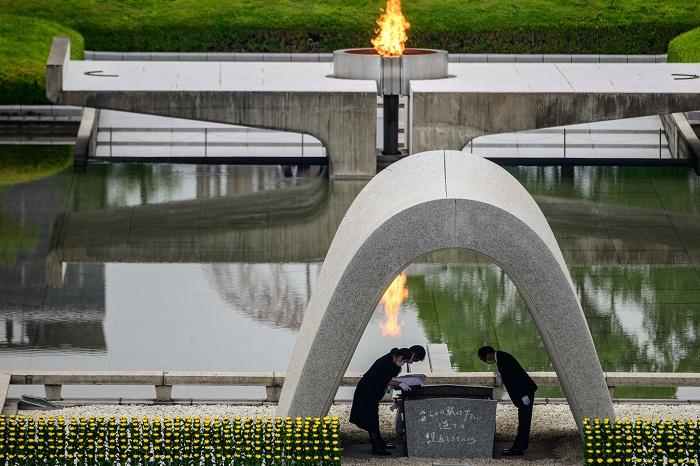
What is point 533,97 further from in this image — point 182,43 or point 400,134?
point 182,43

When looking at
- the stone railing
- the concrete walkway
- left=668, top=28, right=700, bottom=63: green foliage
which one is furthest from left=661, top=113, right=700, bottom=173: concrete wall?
the stone railing

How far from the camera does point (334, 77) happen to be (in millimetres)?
36688

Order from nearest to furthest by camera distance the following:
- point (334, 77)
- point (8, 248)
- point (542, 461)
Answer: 1. point (542, 461)
2. point (8, 248)
3. point (334, 77)

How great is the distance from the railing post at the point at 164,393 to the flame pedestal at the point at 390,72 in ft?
54.5

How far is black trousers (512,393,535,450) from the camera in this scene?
17359 millimetres

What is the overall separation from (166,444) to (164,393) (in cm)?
343

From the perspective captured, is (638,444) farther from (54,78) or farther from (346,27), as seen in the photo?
(346,27)

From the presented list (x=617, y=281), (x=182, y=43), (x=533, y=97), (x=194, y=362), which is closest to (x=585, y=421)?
(x=194, y=362)

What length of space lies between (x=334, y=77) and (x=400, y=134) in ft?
6.70

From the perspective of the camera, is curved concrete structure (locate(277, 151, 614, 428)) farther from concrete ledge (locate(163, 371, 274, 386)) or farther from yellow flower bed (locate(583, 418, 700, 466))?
concrete ledge (locate(163, 371, 274, 386))

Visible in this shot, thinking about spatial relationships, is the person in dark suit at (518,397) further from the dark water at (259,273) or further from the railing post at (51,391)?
the railing post at (51,391)

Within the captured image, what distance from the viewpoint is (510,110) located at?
112 feet

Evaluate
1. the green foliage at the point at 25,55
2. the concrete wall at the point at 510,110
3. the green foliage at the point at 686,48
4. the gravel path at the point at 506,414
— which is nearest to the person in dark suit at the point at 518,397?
the gravel path at the point at 506,414

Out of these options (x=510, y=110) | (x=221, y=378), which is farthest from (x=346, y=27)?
(x=221, y=378)
